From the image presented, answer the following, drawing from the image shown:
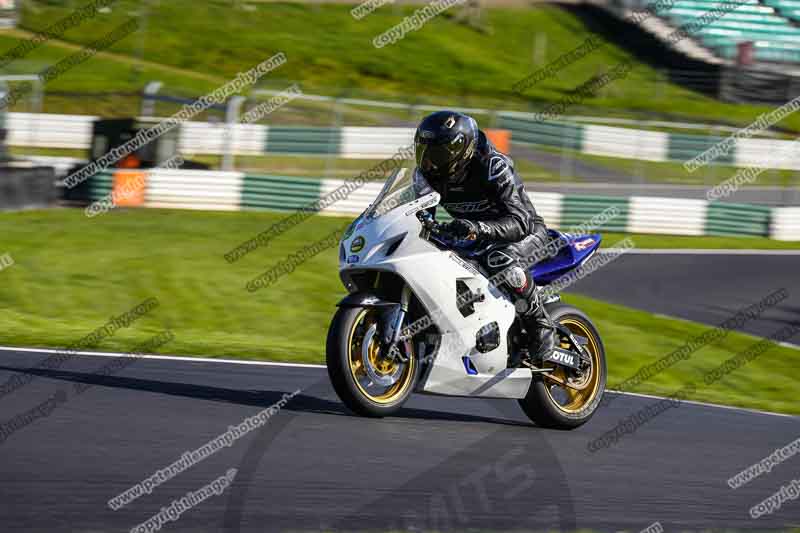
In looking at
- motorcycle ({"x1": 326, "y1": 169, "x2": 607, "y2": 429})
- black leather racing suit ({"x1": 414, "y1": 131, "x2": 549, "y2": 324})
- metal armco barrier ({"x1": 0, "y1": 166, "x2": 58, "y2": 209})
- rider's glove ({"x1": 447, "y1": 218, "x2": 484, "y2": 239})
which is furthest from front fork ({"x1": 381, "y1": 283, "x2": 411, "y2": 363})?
metal armco barrier ({"x1": 0, "y1": 166, "x2": 58, "y2": 209})

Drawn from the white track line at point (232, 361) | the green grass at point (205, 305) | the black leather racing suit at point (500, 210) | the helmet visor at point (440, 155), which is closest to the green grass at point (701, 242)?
the green grass at point (205, 305)

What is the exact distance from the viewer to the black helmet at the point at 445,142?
698cm

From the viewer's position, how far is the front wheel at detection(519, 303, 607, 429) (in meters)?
7.82

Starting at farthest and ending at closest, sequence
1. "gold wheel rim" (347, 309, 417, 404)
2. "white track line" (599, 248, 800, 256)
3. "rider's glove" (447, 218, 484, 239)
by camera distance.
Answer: "white track line" (599, 248, 800, 256) → "rider's glove" (447, 218, 484, 239) → "gold wheel rim" (347, 309, 417, 404)

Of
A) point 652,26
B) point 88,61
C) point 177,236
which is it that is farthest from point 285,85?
point 652,26

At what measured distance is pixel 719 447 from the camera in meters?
7.82

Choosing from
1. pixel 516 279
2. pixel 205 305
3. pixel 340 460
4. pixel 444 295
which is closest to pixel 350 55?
pixel 205 305

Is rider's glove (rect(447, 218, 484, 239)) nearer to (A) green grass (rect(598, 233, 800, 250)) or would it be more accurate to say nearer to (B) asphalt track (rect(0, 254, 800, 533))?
(B) asphalt track (rect(0, 254, 800, 533))

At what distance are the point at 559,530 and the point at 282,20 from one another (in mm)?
33069

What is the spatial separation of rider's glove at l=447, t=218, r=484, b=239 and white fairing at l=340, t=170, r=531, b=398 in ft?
0.58

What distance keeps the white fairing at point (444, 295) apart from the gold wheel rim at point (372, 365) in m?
0.12

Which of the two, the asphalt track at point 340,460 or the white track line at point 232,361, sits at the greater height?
the asphalt track at point 340,460

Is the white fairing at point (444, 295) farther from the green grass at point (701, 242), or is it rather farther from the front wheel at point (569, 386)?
the green grass at point (701, 242)

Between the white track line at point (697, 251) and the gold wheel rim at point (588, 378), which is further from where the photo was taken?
the white track line at point (697, 251)
